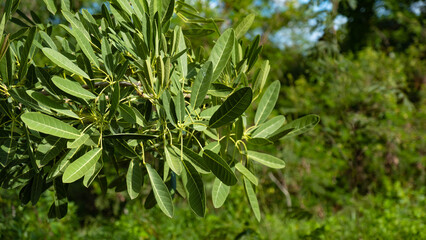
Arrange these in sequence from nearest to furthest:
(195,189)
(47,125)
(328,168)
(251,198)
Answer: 1. (47,125)
2. (195,189)
3. (251,198)
4. (328,168)

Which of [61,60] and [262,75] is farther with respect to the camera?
[262,75]

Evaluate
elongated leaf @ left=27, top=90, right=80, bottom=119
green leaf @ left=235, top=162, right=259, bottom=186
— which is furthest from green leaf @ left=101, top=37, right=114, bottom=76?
green leaf @ left=235, top=162, right=259, bottom=186

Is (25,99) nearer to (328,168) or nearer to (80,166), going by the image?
(80,166)

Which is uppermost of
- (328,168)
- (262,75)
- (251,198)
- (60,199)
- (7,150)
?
(262,75)

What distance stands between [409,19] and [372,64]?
13.1 feet

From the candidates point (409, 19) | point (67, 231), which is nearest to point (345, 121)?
point (67, 231)

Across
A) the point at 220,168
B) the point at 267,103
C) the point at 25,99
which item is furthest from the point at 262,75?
the point at 25,99

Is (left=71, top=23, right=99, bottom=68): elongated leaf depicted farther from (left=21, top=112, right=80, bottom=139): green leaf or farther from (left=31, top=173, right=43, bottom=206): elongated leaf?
(left=31, top=173, right=43, bottom=206): elongated leaf

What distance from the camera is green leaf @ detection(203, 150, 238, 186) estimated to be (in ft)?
2.37

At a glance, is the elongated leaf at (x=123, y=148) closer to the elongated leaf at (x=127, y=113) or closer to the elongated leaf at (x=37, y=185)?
the elongated leaf at (x=127, y=113)

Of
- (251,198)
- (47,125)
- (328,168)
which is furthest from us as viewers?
(328,168)

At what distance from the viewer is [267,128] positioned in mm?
916

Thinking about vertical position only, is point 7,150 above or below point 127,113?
below

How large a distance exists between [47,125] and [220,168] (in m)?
0.31
